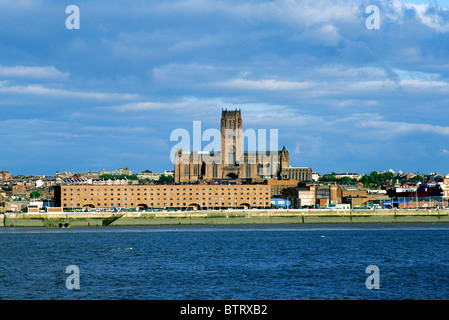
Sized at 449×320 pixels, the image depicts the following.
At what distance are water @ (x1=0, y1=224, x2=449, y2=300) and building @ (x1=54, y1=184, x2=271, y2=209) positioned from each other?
3667 inches

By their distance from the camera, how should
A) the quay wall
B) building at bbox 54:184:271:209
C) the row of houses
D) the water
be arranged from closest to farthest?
the water
the quay wall
building at bbox 54:184:271:209
the row of houses

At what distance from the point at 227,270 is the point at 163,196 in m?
127

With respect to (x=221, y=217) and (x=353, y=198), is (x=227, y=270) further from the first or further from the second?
(x=353, y=198)

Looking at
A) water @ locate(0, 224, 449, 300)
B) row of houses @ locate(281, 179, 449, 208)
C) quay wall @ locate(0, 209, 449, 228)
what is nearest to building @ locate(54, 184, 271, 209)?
row of houses @ locate(281, 179, 449, 208)

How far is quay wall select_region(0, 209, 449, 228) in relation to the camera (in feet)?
422

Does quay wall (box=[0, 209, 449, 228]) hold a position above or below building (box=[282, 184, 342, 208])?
below

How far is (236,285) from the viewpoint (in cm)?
3938

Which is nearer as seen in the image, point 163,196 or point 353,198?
point 163,196

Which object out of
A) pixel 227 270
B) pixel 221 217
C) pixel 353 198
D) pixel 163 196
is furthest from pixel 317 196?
pixel 227 270

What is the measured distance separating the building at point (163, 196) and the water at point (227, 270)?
93.1 metres

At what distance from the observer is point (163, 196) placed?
17288cm

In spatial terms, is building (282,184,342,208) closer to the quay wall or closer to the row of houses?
the row of houses

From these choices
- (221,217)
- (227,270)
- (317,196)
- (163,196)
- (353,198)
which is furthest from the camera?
(317,196)
